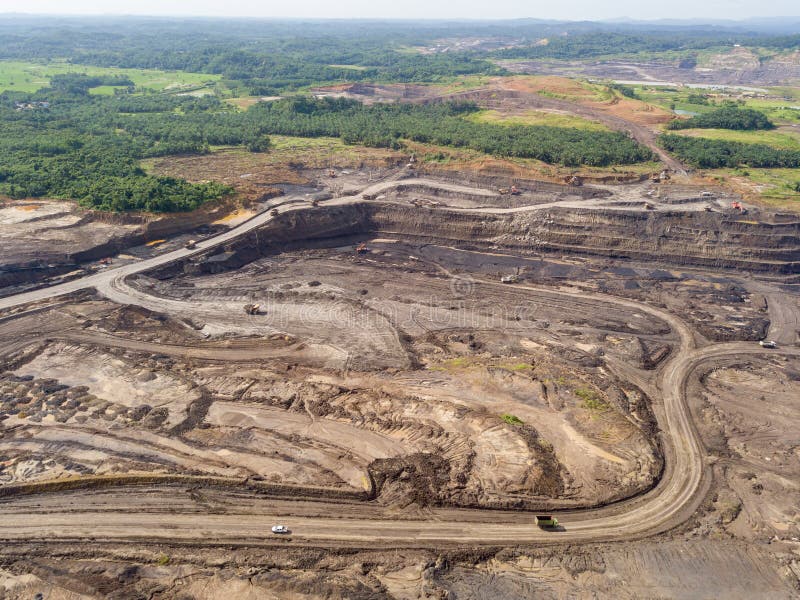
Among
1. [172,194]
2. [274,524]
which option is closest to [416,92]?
[172,194]

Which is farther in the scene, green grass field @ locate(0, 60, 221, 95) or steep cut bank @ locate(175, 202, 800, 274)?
green grass field @ locate(0, 60, 221, 95)

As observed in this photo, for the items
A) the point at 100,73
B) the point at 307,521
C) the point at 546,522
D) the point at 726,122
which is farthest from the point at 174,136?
the point at 100,73

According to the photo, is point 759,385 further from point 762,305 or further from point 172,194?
point 172,194

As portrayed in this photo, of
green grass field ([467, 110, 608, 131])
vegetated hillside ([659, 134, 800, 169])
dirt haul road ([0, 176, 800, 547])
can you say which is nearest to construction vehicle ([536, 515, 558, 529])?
dirt haul road ([0, 176, 800, 547])

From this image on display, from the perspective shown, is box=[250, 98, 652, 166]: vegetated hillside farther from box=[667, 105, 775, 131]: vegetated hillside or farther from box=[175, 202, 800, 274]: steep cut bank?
box=[667, 105, 775, 131]: vegetated hillside

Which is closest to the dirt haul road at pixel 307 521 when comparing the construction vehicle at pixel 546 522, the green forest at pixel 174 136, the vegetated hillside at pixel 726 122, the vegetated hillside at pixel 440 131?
the construction vehicle at pixel 546 522
